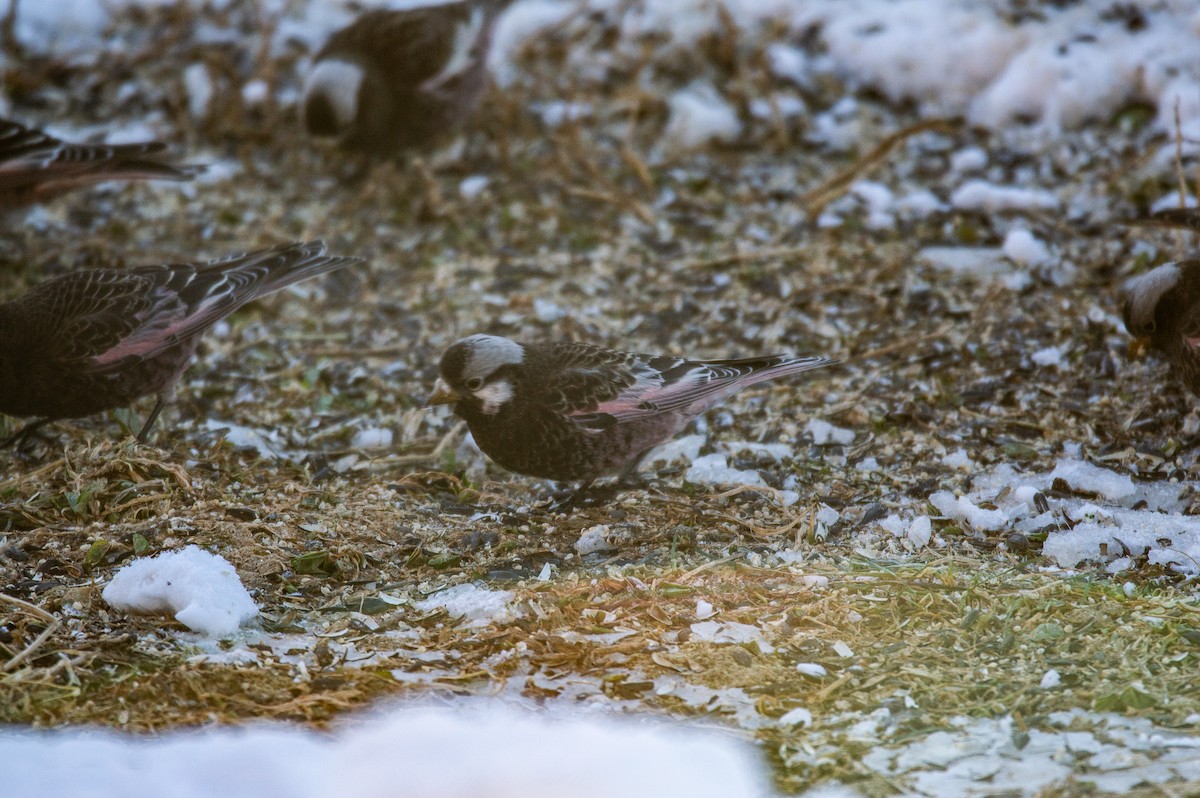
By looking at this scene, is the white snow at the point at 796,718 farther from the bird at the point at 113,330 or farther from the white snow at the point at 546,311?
the white snow at the point at 546,311

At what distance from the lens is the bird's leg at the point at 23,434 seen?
414 centimetres

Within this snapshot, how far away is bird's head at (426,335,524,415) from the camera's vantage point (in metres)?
3.75

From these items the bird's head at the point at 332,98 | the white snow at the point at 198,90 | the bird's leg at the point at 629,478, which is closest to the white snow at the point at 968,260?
the bird's leg at the point at 629,478

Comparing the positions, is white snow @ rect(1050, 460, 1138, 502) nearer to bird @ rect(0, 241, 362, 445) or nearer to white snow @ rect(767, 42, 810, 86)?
bird @ rect(0, 241, 362, 445)

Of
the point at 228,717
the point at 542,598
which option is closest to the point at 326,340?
the point at 542,598

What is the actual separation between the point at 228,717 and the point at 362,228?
3478mm

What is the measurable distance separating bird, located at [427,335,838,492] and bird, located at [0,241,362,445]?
0.77 metres

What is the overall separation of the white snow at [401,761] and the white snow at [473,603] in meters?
0.46

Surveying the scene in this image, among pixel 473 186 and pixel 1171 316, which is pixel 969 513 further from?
pixel 473 186

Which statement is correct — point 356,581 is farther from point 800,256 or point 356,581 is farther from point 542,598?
point 800,256

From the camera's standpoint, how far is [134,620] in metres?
3.12

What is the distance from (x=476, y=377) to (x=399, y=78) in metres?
2.80

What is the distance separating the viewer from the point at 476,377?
148 inches

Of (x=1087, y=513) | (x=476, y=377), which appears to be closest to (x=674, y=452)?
(x=476, y=377)
